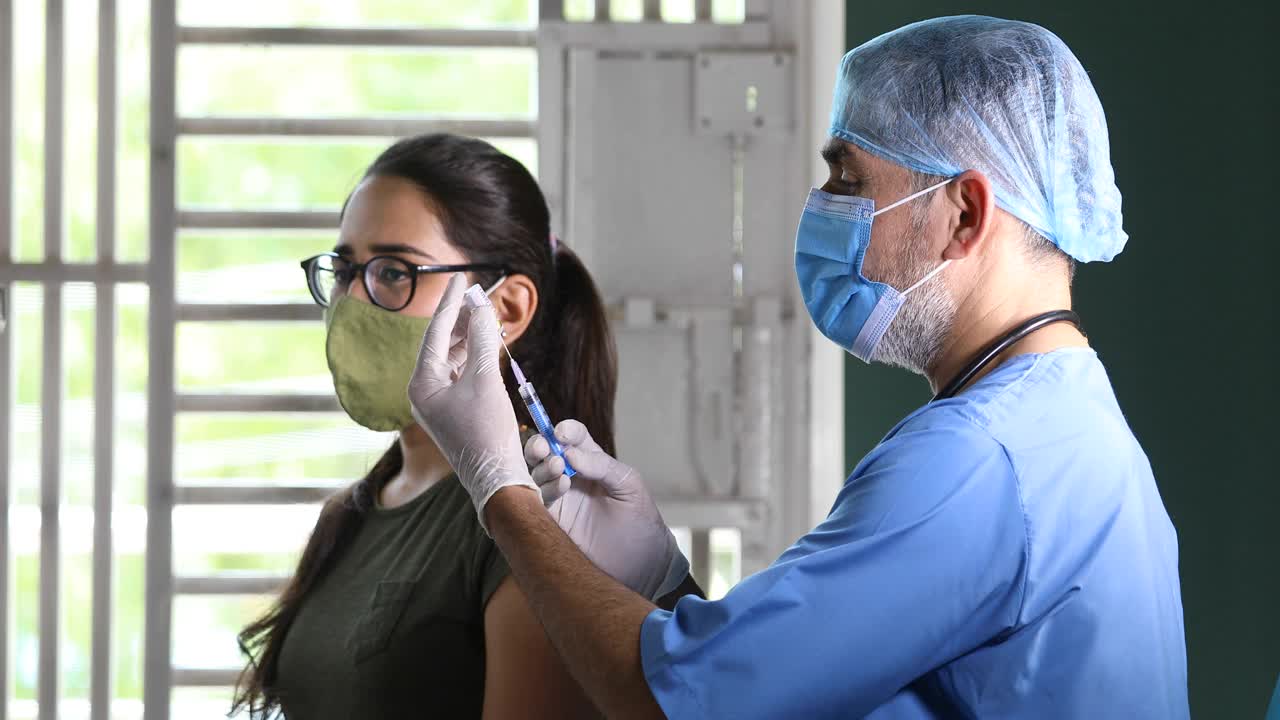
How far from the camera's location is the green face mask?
161 cm

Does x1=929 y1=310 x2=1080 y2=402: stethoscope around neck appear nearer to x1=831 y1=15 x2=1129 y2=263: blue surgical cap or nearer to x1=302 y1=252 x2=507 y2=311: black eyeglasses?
x1=831 y1=15 x2=1129 y2=263: blue surgical cap

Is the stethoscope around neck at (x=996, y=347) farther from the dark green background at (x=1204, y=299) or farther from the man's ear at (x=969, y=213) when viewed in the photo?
the dark green background at (x=1204, y=299)

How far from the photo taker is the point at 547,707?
1.30 metres

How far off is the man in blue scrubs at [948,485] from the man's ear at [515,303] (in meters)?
0.33

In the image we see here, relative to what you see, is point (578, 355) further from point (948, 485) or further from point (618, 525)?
point (948, 485)

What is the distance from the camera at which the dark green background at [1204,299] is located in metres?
1.39

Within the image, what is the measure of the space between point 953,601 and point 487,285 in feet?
2.95

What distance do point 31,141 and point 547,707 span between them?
88.5 inches

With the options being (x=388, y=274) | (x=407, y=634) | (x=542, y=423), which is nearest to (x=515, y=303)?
(x=388, y=274)

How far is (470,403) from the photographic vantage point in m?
1.34

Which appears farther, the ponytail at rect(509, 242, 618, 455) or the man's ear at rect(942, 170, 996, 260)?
the ponytail at rect(509, 242, 618, 455)

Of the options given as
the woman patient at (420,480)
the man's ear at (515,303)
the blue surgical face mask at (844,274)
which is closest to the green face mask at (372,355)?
the woman patient at (420,480)

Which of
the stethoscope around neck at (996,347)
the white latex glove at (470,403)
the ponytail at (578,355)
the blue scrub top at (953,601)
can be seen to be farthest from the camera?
the ponytail at (578,355)

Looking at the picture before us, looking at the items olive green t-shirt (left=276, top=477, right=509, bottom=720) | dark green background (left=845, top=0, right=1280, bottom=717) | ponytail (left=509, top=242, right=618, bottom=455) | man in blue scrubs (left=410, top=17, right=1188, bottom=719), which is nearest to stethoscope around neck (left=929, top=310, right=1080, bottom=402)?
man in blue scrubs (left=410, top=17, right=1188, bottom=719)
